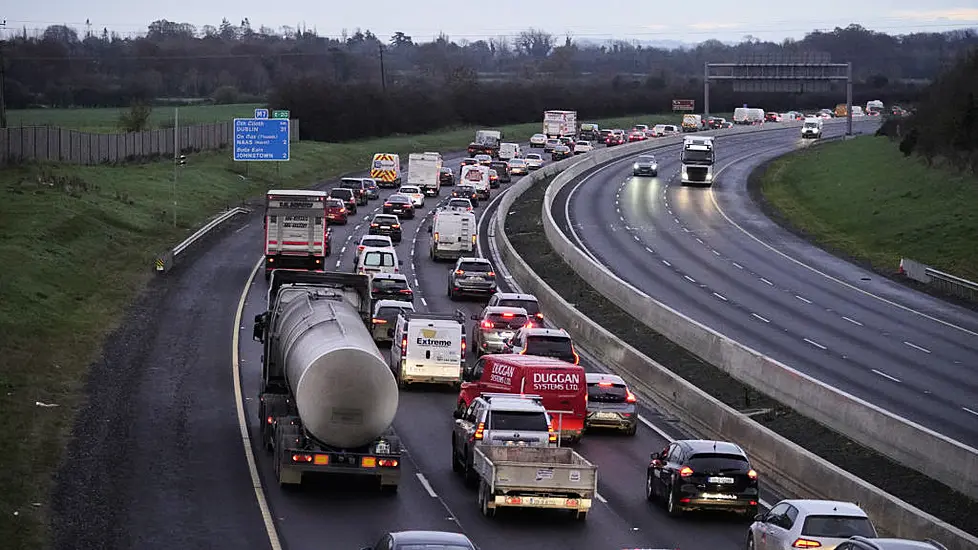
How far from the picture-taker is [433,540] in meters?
15.7

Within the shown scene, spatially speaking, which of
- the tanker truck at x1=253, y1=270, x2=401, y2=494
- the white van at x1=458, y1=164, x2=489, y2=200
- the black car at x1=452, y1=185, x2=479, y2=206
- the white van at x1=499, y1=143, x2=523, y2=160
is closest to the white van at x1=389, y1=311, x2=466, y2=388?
the tanker truck at x1=253, y1=270, x2=401, y2=494

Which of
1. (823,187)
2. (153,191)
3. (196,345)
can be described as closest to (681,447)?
(196,345)

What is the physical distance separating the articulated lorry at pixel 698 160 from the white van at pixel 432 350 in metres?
68.2

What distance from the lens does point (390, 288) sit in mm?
47438

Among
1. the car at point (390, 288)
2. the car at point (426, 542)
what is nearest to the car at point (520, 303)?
the car at point (390, 288)

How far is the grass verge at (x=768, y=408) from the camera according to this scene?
26.0m

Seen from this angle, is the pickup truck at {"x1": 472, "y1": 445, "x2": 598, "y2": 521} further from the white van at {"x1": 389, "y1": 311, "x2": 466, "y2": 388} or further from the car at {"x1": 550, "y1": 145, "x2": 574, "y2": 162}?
the car at {"x1": 550, "y1": 145, "x2": 574, "y2": 162}

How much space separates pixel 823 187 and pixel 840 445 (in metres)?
73.4

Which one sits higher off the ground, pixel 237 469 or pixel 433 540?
pixel 433 540

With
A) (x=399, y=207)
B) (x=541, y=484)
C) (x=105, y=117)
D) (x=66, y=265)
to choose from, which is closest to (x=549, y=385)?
(x=541, y=484)

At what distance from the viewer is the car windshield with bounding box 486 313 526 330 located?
41.9 metres

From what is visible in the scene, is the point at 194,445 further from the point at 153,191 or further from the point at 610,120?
the point at 610,120

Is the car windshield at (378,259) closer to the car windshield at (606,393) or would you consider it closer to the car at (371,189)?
the car windshield at (606,393)

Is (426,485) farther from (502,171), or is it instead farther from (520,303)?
(502,171)
